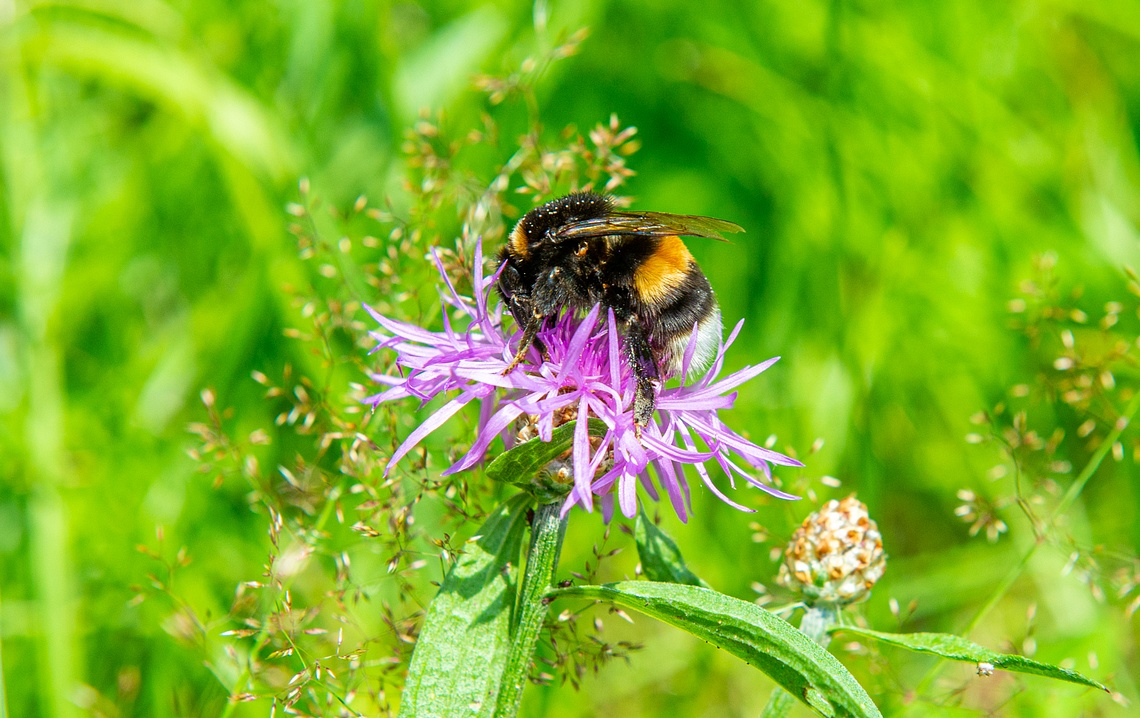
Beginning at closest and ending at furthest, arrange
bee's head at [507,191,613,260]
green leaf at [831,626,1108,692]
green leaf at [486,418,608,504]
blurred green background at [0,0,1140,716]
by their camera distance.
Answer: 1. green leaf at [831,626,1108,692]
2. green leaf at [486,418,608,504]
3. bee's head at [507,191,613,260]
4. blurred green background at [0,0,1140,716]

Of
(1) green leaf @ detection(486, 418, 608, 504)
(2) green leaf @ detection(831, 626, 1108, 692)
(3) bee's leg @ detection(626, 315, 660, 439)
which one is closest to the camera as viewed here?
(2) green leaf @ detection(831, 626, 1108, 692)

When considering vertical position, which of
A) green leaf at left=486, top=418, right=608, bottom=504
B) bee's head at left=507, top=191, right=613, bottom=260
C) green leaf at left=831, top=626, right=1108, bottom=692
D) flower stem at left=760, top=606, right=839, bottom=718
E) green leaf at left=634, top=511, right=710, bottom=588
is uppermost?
bee's head at left=507, top=191, right=613, bottom=260

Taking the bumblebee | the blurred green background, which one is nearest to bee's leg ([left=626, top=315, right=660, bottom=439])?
the bumblebee

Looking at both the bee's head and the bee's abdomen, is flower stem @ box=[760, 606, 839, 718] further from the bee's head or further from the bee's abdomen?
the bee's head

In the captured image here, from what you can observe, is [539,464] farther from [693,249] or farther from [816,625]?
[693,249]

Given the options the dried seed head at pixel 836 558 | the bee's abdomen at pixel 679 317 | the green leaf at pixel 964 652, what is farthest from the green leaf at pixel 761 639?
the bee's abdomen at pixel 679 317

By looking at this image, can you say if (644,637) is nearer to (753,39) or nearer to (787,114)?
(787,114)

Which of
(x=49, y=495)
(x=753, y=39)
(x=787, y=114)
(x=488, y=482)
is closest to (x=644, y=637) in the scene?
(x=488, y=482)

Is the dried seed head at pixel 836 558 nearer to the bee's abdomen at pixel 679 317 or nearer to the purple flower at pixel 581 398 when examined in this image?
the purple flower at pixel 581 398
